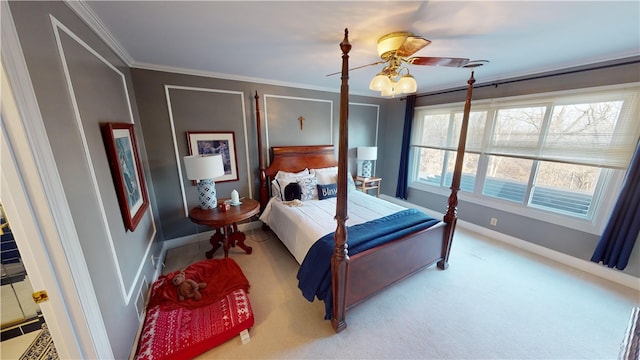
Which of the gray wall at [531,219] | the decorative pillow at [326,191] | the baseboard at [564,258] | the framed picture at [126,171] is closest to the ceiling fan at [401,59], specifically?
the gray wall at [531,219]

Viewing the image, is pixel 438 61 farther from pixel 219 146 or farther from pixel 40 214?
pixel 219 146

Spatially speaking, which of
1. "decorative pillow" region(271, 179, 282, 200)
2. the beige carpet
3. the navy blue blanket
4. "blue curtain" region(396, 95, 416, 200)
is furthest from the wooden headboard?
the navy blue blanket

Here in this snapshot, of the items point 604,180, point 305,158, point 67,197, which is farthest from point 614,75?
point 67,197

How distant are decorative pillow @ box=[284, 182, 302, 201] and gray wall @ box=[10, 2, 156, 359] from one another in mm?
1671

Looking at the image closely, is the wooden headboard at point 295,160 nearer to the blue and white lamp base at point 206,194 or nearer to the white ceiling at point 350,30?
the blue and white lamp base at point 206,194

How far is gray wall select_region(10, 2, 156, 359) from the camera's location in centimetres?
92

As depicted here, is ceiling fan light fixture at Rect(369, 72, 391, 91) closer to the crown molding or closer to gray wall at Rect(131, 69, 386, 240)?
gray wall at Rect(131, 69, 386, 240)

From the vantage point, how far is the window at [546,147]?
85.0 inches

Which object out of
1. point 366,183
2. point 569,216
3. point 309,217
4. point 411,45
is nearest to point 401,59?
point 411,45

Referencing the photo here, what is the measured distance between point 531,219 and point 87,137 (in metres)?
4.58

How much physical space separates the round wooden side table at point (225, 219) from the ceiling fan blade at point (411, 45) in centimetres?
222

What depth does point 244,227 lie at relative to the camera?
3355mm

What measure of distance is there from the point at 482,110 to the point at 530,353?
2.94 meters

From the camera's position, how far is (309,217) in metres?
2.39
